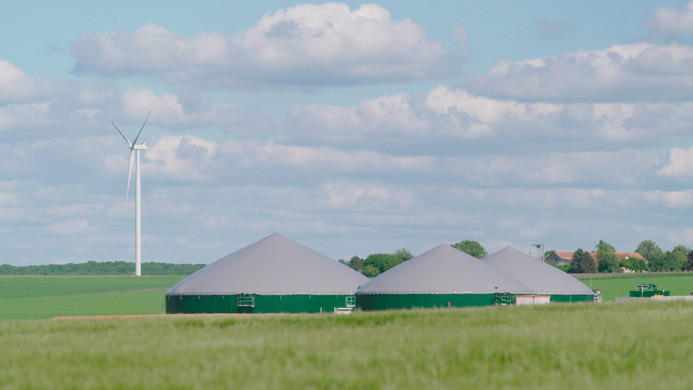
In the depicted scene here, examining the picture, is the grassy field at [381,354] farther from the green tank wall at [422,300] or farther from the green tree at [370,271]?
the green tree at [370,271]

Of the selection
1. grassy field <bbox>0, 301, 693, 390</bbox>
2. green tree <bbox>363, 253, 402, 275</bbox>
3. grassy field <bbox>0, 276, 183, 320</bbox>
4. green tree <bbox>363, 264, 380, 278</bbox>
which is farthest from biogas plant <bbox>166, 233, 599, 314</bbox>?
green tree <bbox>363, 253, 402, 275</bbox>

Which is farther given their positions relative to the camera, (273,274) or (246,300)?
(273,274)

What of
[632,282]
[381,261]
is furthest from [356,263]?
[632,282]

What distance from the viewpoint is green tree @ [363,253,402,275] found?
188250mm

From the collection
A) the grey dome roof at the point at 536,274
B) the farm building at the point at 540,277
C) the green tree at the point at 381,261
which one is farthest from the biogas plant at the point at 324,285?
the green tree at the point at 381,261

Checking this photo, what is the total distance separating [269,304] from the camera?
238 feet

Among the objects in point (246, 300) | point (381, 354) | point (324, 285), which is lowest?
point (381, 354)

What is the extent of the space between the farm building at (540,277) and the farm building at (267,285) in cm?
1660

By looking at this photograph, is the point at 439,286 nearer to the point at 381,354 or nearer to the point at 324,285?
the point at 324,285

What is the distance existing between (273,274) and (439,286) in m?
13.0

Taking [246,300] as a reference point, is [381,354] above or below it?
below

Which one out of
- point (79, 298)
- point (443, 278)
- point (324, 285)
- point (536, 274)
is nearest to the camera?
point (443, 278)

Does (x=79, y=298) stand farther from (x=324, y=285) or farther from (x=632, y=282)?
(x=632, y=282)

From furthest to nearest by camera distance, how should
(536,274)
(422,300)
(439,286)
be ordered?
(536,274) → (439,286) → (422,300)
